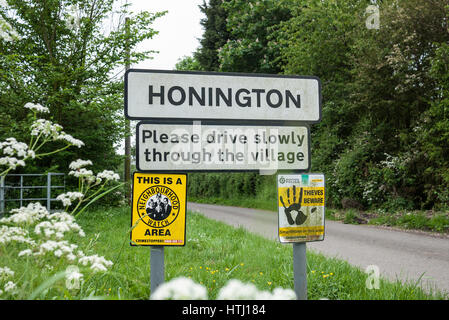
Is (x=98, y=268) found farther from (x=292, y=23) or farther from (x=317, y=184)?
(x=292, y=23)

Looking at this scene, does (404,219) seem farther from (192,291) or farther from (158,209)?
(192,291)

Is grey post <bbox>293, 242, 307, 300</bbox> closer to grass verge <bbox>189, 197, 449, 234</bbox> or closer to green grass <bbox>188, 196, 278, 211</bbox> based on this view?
grass verge <bbox>189, 197, 449, 234</bbox>

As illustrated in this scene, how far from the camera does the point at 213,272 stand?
12.8ft

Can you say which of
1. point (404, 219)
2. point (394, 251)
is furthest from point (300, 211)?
point (404, 219)

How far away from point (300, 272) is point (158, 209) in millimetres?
1059

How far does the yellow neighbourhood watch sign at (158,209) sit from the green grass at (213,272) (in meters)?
0.23

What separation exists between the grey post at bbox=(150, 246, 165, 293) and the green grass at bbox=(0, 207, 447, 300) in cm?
18

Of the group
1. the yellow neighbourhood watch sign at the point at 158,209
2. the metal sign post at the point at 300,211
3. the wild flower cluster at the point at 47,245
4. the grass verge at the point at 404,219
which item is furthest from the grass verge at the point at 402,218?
the wild flower cluster at the point at 47,245

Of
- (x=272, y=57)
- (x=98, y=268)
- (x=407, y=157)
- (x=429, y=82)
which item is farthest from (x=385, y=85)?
(x=98, y=268)

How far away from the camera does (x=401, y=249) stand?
22.0 feet

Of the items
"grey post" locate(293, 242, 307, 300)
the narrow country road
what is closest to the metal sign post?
"grey post" locate(293, 242, 307, 300)

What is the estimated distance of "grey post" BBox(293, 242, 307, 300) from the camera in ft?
8.02

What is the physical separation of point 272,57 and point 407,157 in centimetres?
1121

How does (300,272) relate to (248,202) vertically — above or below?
above
